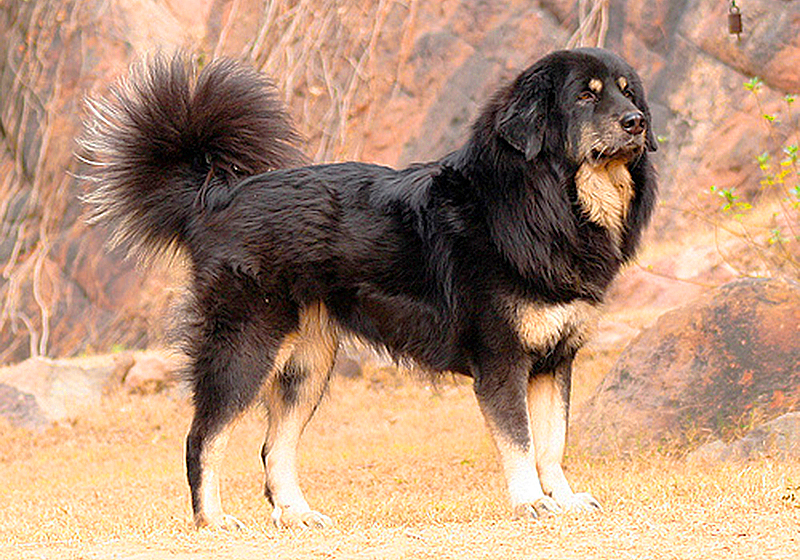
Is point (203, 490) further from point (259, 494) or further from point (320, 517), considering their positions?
point (259, 494)

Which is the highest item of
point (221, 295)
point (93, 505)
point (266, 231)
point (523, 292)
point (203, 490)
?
point (523, 292)

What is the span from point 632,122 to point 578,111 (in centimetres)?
26

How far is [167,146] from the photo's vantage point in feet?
18.9

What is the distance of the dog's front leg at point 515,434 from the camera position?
4.93 m

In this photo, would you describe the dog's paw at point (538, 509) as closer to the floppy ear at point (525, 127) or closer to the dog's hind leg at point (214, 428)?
the dog's hind leg at point (214, 428)

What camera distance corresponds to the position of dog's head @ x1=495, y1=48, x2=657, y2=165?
5.01m

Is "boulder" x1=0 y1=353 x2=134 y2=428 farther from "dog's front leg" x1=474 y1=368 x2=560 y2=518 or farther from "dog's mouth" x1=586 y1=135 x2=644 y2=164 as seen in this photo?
"dog's mouth" x1=586 y1=135 x2=644 y2=164

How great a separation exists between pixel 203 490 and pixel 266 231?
4.17 feet

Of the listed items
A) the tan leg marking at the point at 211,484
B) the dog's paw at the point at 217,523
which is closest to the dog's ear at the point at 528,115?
the tan leg marking at the point at 211,484

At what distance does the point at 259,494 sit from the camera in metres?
7.50

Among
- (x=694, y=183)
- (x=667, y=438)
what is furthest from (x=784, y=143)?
(x=667, y=438)

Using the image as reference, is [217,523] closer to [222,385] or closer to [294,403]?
[222,385]

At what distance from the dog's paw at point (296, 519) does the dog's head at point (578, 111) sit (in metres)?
2.03

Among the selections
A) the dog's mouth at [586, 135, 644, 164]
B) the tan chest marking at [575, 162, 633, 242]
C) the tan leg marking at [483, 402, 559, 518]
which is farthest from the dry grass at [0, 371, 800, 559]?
the dog's mouth at [586, 135, 644, 164]
